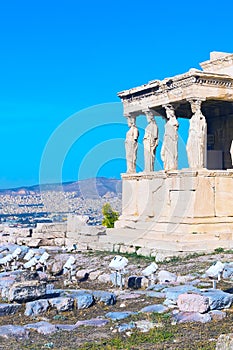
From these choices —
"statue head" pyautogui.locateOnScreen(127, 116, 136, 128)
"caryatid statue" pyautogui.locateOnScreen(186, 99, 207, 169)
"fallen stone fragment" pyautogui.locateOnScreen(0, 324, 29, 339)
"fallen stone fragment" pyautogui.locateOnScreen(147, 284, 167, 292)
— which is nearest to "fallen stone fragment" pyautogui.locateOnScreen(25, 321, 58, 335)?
"fallen stone fragment" pyautogui.locateOnScreen(0, 324, 29, 339)

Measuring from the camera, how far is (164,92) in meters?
16.3

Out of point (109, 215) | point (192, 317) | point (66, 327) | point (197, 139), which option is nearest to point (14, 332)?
point (66, 327)

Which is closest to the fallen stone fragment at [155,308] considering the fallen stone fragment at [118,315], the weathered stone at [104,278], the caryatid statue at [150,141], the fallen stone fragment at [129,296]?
the fallen stone fragment at [118,315]

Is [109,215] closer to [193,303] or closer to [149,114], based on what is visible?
[149,114]

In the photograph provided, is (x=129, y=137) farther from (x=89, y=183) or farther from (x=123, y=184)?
(x=89, y=183)

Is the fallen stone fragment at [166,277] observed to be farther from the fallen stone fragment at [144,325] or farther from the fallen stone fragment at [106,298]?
the fallen stone fragment at [144,325]

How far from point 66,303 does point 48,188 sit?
50.2 ft

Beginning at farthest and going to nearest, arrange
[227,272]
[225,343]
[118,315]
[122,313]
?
[227,272]
[122,313]
[118,315]
[225,343]

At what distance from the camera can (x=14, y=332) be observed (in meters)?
7.18

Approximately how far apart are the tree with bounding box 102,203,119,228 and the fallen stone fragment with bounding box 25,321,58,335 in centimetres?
1313

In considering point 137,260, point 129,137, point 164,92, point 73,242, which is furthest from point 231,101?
point 73,242

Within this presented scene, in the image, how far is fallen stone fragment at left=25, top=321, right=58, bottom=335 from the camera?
7.27 meters

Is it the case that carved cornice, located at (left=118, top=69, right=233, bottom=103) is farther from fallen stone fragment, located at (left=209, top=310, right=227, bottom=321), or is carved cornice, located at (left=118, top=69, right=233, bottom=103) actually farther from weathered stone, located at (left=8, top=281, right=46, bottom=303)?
fallen stone fragment, located at (left=209, top=310, right=227, bottom=321)

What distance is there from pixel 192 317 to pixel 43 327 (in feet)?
6.30
